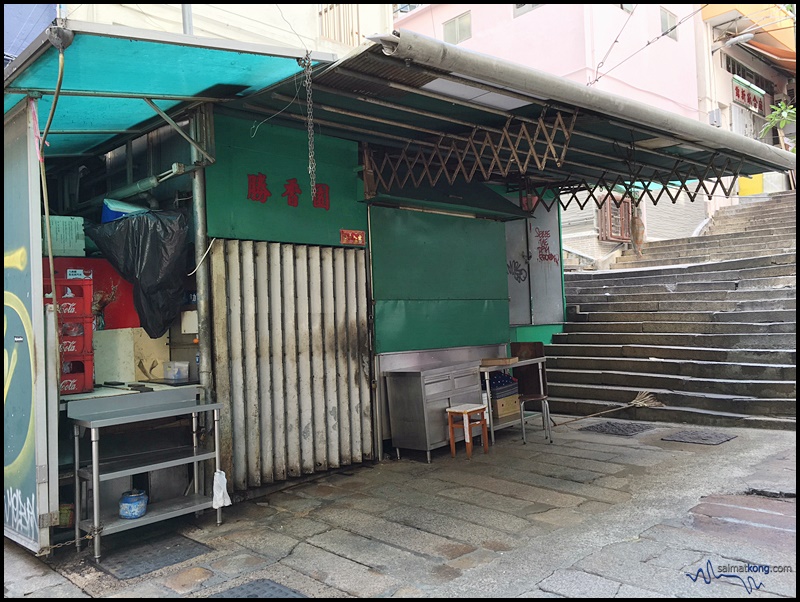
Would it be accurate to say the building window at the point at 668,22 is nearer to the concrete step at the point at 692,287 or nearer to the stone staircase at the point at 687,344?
the stone staircase at the point at 687,344

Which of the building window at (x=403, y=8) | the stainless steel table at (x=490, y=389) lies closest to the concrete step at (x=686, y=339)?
the stainless steel table at (x=490, y=389)

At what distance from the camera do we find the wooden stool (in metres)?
7.05

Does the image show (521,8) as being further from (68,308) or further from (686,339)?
(68,308)

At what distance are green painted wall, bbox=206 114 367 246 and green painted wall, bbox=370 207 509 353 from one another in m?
0.59

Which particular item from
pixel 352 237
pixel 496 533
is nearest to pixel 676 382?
pixel 352 237

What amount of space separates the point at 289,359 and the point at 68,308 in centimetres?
214

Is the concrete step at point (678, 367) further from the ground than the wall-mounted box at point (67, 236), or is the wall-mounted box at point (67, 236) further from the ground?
the wall-mounted box at point (67, 236)

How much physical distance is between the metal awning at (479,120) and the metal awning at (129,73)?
38 cm

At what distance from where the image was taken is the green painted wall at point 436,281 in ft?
25.3

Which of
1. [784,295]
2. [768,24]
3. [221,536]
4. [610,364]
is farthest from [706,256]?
[221,536]

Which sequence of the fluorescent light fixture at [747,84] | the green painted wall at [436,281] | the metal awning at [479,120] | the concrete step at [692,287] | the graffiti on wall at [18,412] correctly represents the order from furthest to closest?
1. the fluorescent light fixture at [747,84]
2. the concrete step at [692,287]
3. the green painted wall at [436,281]
4. the metal awning at [479,120]
5. the graffiti on wall at [18,412]

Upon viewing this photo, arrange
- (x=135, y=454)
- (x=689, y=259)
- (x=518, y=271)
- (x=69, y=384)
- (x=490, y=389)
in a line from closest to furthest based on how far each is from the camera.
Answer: (x=69, y=384)
(x=135, y=454)
(x=490, y=389)
(x=518, y=271)
(x=689, y=259)

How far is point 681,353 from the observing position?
990cm

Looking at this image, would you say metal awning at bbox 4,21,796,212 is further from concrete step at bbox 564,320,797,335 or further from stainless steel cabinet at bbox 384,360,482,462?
concrete step at bbox 564,320,797,335
